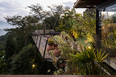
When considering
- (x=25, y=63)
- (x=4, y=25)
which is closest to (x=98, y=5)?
(x=25, y=63)

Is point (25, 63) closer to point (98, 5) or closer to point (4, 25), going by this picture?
point (4, 25)

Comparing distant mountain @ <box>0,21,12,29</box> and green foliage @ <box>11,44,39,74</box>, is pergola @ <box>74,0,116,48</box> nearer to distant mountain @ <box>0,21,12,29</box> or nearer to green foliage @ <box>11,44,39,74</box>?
green foliage @ <box>11,44,39,74</box>

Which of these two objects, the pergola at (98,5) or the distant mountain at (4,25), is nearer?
the pergola at (98,5)

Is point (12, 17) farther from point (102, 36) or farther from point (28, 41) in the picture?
point (102, 36)

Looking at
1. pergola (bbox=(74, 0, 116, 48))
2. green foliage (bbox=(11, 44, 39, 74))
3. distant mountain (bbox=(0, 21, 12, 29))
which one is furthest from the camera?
distant mountain (bbox=(0, 21, 12, 29))

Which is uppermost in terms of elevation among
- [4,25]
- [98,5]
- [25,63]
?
[4,25]

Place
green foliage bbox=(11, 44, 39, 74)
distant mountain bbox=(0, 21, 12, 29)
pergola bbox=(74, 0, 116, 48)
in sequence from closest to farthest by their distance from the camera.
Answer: pergola bbox=(74, 0, 116, 48) < green foliage bbox=(11, 44, 39, 74) < distant mountain bbox=(0, 21, 12, 29)

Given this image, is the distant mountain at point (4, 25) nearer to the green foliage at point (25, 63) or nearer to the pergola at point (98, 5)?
the green foliage at point (25, 63)

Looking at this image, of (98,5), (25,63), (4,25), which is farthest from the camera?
(4,25)

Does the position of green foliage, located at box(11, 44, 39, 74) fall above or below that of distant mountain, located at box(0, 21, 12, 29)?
below

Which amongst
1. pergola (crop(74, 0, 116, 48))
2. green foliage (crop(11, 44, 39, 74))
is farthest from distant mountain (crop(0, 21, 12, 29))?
pergola (crop(74, 0, 116, 48))

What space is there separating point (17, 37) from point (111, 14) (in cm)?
867

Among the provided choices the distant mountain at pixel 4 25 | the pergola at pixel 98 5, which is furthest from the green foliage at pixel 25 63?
the pergola at pixel 98 5

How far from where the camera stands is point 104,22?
2.66 m
